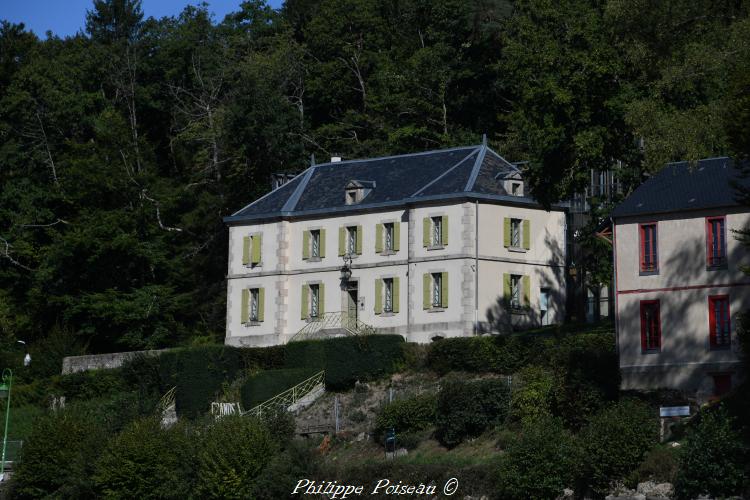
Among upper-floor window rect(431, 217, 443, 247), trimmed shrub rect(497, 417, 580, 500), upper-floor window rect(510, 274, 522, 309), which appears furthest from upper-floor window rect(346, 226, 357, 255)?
trimmed shrub rect(497, 417, 580, 500)

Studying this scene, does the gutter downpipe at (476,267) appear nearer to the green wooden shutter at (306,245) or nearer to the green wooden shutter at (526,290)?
the green wooden shutter at (526,290)

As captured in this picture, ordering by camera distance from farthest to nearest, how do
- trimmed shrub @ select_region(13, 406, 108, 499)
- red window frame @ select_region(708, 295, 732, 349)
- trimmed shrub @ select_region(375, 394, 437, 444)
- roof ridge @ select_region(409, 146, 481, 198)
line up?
roof ridge @ select_region(409, 146, 481, 198) < trimmed shrub @ select_region(13, 406, 108, 499) < trimmed shrub @ select_region(375, 394, 437, 444) < red window frame @ select_region(708, 295, 732, 349)

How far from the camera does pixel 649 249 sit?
152 ft

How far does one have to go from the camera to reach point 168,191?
244ft

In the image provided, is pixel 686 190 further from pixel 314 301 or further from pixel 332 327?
pixel 314 301

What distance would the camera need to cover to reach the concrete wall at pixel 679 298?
44.1 meters

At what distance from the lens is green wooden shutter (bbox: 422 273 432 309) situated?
5941 centimetres

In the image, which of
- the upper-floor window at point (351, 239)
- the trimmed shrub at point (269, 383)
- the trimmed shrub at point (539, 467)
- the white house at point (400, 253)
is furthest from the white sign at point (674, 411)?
the upper-floor window at point (351, 239)

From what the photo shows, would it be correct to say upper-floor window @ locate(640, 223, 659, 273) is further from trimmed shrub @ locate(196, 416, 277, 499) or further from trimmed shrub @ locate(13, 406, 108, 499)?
trimmed shrub @ locate(13, 406, 108, 499)

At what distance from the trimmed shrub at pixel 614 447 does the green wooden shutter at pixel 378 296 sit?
20931mm

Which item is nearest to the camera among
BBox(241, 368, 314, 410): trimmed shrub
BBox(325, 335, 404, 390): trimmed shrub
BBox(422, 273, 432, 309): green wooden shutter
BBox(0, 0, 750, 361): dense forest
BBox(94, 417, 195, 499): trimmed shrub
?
BBox(94, 417, 195, 499): trimmed shrub

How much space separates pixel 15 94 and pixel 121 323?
599 inches

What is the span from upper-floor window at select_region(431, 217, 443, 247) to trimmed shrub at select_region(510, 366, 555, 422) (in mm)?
13540

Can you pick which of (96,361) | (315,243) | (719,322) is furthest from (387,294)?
(719,322)
